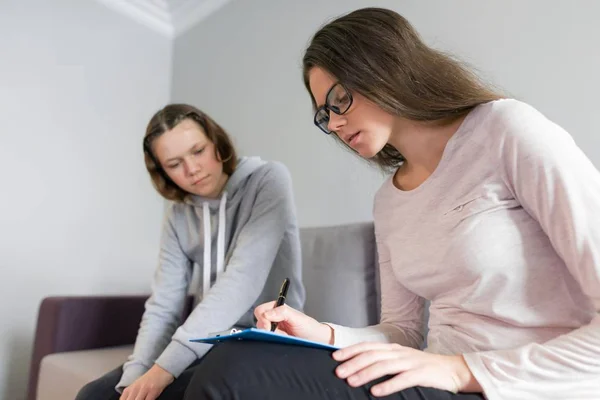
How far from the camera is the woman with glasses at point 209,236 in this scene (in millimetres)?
1028

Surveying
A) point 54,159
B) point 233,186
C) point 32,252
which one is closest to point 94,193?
point 54,159

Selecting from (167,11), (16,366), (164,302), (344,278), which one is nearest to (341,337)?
(344,278)

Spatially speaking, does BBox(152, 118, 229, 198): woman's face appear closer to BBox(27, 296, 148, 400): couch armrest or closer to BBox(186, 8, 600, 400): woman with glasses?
BBox(186, 8, 600, 400): woman with glasses

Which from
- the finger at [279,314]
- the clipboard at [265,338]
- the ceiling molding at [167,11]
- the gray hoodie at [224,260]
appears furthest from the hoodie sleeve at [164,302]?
the ceiling molding at [167,11]

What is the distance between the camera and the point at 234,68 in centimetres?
221

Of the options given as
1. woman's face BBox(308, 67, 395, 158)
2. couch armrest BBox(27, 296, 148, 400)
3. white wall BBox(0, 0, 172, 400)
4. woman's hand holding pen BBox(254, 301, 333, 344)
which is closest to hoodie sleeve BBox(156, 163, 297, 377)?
woman's hand holding pen BBox(254, 301, 333, 344)

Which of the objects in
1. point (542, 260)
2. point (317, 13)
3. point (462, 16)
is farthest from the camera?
point (317, 13)

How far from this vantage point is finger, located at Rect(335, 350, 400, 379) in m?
0.52

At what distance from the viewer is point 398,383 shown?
20.3 inches

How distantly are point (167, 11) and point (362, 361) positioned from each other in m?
2.44

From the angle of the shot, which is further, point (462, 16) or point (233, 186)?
point (462, 16)

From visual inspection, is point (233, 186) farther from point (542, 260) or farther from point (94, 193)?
point (94, 193)

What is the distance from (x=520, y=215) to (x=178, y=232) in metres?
0.89

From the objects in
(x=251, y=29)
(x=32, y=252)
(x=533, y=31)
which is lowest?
(x=32, y=252)
